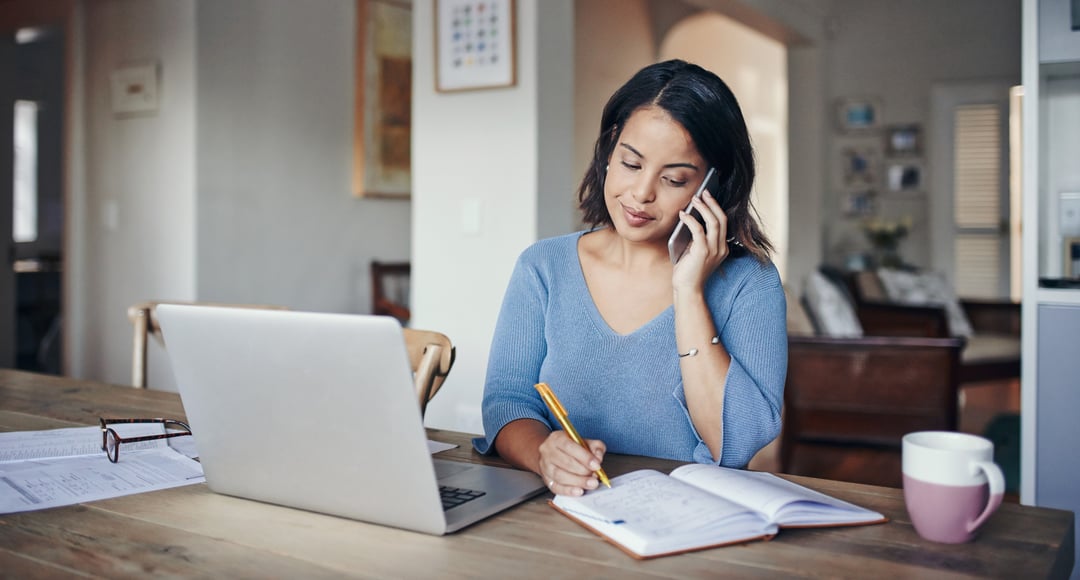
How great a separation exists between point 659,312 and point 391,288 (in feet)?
11.8

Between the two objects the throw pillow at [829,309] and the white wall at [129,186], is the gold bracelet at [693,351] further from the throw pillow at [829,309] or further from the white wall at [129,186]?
the throw pillow at [829,309]

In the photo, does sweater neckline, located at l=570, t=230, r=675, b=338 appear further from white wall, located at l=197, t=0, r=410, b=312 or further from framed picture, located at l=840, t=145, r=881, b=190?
framed picture, located at l=840, t=145, r=881, b=190

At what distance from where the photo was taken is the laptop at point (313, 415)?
861 mm

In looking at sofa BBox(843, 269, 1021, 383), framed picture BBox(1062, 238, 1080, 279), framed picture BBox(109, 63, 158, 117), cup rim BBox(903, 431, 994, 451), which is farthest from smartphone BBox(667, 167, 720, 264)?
sofa BBox(843, 269, 1021, 383)

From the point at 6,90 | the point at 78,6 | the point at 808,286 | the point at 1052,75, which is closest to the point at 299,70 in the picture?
the point at 78,6

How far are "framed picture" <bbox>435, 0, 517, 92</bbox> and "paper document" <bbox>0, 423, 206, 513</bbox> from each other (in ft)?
6.63

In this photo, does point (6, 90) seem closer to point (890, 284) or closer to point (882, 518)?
point (890, 284)

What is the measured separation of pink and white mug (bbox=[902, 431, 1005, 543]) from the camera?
2.80 ft

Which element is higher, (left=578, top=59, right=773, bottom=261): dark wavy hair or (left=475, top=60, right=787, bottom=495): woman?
(left=578, top=59, right=773, bottom=261): dark wavy hair

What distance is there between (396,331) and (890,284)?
17.5 ft

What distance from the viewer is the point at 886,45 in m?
6.59

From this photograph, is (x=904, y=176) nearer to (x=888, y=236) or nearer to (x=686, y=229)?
(x=888, y=236)

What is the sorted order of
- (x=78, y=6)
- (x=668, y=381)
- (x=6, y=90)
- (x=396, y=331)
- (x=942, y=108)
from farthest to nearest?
(x=942, y=108) → (x=6, y=90) → (x=78, y=6) → (x=668, y=381) → (x=396, y=331)

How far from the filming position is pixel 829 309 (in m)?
4.71
